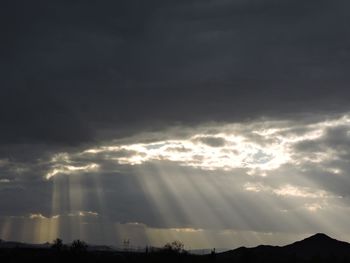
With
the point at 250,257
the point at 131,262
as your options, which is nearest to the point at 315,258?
the point at 250,257

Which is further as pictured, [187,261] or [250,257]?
[250,257]

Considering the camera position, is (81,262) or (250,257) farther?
(250,257)

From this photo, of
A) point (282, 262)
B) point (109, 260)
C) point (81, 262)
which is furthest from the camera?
point (282, 262)

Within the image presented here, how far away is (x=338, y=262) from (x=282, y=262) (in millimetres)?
21463

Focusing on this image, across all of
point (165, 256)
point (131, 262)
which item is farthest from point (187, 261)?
point (131, 262)

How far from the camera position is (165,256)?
508 feet

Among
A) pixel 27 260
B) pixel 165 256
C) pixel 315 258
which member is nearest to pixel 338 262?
pixel 315 258

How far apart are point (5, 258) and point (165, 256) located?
162ft

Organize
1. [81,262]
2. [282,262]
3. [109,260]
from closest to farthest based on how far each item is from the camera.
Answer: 1. [81,262]
2. [109,260]
3. [282,262]

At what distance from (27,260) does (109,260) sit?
2403 centimetres

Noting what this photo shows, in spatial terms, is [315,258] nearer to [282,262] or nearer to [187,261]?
[282,262]

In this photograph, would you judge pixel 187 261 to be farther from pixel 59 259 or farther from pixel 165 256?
pixel 59 259

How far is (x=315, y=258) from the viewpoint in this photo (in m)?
162

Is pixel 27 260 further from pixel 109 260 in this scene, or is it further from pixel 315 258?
pixel 315 258
